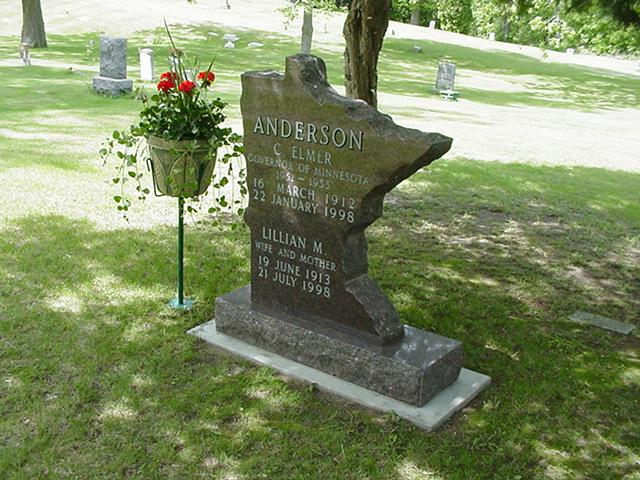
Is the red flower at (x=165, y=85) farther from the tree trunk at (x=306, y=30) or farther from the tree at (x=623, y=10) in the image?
the tree trunk at (x=306, y=30)

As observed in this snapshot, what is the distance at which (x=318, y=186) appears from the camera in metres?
5.12

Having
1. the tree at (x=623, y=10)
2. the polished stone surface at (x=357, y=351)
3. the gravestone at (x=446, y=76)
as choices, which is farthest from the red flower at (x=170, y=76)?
the gravestone at (x=446, y=76)

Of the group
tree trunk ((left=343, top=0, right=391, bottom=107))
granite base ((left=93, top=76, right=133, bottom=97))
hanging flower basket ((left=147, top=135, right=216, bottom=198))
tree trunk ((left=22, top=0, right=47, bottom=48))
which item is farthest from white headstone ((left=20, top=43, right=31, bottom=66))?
hanging flower basket ((left=147, top=135, right=216, bottom=198))

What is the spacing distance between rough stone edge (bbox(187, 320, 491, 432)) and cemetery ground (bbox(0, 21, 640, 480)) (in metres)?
0.08

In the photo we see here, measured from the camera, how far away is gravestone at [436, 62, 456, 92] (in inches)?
961

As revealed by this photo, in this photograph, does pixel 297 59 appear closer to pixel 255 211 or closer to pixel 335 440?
pixel 255 211

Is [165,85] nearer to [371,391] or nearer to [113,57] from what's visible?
[371,391]

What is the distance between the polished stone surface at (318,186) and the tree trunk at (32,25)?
990 inches

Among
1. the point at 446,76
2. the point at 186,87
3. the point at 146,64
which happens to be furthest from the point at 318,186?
the point at 446,76

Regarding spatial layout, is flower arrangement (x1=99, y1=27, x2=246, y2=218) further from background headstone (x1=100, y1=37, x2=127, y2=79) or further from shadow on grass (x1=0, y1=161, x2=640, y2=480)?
background headstone (x1=100, y1=37, x2=127, y2=79)

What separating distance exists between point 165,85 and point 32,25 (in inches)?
1016

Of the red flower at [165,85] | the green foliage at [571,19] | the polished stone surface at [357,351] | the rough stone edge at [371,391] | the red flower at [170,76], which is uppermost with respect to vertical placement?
the green foliage at [571,19]

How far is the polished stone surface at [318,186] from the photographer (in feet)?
15.7

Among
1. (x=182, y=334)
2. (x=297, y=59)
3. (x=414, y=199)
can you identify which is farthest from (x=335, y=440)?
(x=414, y=199)
